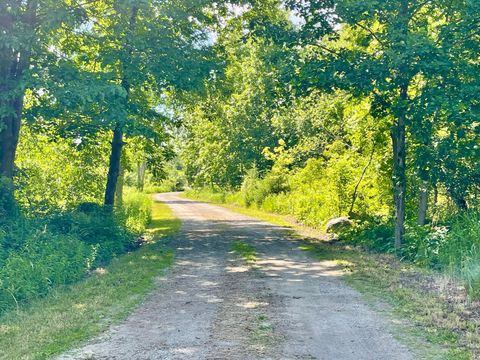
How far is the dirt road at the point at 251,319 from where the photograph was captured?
5242mm

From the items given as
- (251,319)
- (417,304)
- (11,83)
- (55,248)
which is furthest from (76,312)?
(11,83)

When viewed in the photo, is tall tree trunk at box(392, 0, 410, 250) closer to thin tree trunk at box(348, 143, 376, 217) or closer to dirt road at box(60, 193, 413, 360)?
thin tree trunk at box(348, 143, 376, 217)

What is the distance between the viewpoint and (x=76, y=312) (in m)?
6.85

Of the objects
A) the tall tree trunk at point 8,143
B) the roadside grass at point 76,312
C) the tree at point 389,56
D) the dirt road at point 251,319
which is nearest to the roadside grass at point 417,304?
the dirt road at point 251,319

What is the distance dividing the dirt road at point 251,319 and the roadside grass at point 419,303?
11.5 inches

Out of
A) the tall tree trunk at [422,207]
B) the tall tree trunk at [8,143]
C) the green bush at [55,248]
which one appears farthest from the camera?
the tall tree trunk at [422,207]

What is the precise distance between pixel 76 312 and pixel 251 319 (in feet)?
8.87

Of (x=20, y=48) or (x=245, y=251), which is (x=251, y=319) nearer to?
(x=245, y=251)

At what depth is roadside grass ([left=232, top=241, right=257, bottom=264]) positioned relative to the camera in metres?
11.8

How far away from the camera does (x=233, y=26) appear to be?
1777 cm

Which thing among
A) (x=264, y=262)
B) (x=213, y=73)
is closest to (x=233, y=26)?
(x=213, y=73)

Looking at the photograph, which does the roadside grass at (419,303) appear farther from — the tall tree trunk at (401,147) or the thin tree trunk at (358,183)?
the thin tree trunk at (358,183)

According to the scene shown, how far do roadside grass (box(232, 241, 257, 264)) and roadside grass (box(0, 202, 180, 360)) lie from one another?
2.15 metres

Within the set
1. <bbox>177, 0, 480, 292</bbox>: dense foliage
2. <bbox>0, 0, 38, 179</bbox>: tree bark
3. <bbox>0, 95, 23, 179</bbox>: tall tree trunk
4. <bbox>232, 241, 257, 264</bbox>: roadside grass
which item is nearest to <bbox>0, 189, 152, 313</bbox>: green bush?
<bbox>0, 95, 23, 179</bbox>: tall tree trunk
